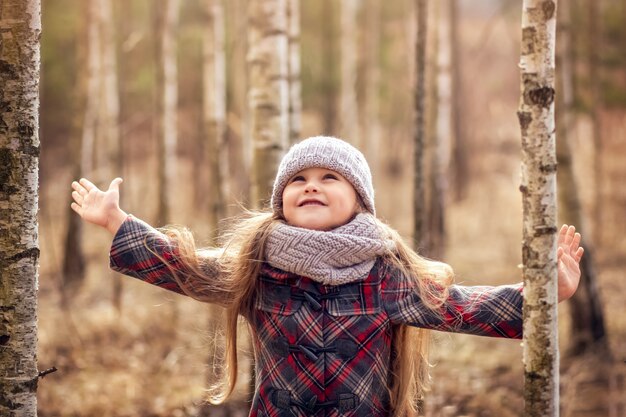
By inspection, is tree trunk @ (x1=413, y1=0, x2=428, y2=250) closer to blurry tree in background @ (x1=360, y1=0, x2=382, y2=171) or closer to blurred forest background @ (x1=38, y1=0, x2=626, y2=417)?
blurred forest background @ (x1=38, y1=0, x2=626, y2=417)

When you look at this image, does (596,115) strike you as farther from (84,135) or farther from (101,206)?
(101,206)

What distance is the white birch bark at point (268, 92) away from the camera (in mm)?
4355

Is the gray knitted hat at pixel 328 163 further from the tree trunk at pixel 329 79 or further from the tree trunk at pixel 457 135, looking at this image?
the tree trunk at pixel 329 79

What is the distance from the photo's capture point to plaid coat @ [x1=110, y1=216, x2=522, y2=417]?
254 cm

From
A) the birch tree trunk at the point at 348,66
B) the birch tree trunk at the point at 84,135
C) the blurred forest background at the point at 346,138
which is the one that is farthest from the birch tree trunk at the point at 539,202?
the birch tree trunk at the point at 348,66

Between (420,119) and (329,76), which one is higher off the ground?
(329,76)

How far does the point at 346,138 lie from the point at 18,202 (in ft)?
35.4

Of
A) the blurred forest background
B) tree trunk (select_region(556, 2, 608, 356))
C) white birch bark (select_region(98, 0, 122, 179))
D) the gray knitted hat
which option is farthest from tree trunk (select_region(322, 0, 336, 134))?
the gray knitted hat

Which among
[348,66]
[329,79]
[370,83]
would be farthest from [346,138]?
[329,79]

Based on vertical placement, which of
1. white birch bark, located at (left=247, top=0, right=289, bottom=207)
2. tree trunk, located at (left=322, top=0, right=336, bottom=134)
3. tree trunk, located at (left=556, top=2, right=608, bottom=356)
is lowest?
tree trunk, located at (left=556, top=2, right=608, bottom=356)

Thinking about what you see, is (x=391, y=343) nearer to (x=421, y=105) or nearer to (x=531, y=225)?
(x=531, y=225)

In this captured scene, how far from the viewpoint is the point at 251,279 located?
2.68 meters

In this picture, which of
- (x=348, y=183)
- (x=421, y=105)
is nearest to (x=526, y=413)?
(x=348, y=183)

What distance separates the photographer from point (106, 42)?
980 cm
